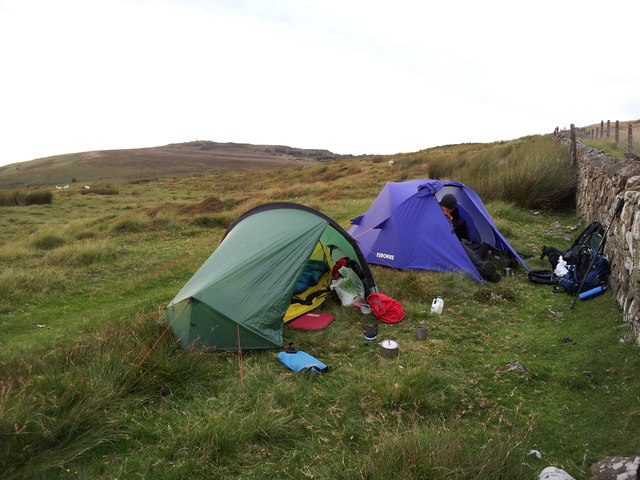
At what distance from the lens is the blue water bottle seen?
6039 mm

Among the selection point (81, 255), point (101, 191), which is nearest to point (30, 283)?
point (81, 255)

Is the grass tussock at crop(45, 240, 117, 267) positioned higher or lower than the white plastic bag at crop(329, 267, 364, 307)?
higher

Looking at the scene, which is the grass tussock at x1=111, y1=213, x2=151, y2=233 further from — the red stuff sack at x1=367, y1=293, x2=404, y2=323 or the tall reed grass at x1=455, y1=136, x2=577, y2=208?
the tall reed grass at x1=455, y1=136, x2=577, y2=208

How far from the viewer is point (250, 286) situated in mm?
5359

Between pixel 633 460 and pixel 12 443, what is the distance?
166 inches

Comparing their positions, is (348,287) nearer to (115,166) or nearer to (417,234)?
(417,234)

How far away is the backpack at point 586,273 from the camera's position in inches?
247

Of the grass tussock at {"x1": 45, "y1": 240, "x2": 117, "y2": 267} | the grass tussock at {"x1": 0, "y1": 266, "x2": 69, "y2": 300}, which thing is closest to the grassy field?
the grass tussock at {"x1": 0, "y1": 266, "x2": 69, "y2": 300}

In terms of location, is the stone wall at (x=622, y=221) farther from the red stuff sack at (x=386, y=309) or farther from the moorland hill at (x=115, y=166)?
the moorland hill at (x=115, y=166)

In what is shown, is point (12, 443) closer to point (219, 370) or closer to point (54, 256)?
point (219, 370)

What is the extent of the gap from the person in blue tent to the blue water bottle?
139 centimetres

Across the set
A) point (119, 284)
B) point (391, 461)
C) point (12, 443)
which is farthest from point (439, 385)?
point (119, 284)

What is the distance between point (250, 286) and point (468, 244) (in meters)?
4.75

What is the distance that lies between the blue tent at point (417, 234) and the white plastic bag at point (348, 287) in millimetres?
1502
